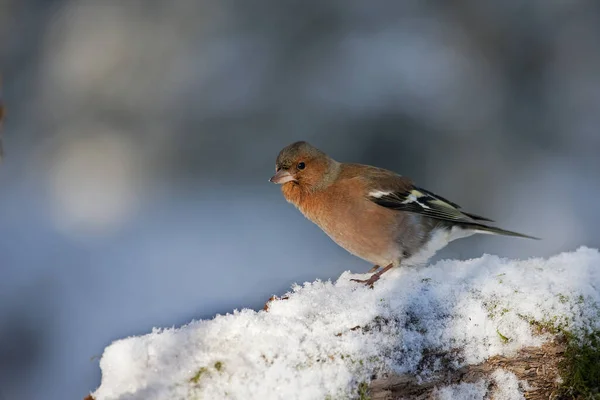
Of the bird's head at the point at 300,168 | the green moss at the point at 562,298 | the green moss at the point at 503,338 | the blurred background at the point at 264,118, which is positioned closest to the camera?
the green moss at the point at 503,338

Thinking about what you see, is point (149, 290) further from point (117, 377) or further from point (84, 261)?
point (117, 377)

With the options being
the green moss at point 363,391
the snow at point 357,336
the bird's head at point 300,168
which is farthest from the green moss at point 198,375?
the bird's head at point 300,168

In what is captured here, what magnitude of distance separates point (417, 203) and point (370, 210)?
0.39m

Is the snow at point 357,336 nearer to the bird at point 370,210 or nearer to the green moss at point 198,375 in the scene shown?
the green moss at point 198,375

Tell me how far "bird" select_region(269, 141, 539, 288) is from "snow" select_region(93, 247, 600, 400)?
1038 millimetres

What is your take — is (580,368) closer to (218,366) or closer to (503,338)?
(503,338)

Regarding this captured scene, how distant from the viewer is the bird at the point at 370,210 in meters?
3.65

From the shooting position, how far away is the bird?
365 centimetres

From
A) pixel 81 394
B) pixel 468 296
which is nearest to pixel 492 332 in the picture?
pixel 468 296

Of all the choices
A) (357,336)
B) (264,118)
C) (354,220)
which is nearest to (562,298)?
(357,336)

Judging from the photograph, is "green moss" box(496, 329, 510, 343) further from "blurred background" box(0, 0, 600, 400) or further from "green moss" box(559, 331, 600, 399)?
"blurred background" box(0, 0, 600, 400)

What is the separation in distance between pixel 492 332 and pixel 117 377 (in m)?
1.28

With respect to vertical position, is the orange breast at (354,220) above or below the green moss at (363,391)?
above

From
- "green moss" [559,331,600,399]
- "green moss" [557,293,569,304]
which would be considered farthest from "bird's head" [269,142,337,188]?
"green moss" [559,331,600,399]
